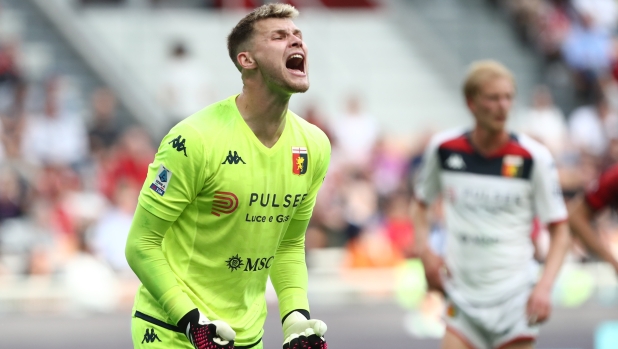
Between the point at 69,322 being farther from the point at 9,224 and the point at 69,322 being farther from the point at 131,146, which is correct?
the point at 131,146

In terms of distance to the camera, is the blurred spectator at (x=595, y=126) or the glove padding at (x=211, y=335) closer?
the glove padding at (x=211, y=335)

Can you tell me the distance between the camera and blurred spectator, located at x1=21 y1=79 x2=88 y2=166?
587 inches

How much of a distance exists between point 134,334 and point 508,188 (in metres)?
2.88

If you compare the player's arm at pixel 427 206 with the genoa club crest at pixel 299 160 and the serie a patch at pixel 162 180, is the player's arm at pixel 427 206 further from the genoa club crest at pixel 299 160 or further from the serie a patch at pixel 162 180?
the serie a patch at pixel 162 180

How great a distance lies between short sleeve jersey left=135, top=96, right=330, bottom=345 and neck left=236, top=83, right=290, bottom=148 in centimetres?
4

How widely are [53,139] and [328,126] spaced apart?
3889 millimetres

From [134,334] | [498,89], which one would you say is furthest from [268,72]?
[498,89]

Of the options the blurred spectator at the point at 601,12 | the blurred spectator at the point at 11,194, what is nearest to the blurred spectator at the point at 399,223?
the blurred spectator at the point at 11,194

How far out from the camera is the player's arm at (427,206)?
7.30 meters

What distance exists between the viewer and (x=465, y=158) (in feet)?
24.3

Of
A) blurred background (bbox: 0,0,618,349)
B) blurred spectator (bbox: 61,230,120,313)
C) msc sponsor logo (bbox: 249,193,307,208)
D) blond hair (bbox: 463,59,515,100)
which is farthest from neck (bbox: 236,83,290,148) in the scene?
blurred spectator (bbox: 61,230,120,313)

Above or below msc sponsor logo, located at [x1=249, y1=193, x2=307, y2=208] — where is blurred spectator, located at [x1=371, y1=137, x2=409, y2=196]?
above

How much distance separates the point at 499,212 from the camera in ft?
23.7

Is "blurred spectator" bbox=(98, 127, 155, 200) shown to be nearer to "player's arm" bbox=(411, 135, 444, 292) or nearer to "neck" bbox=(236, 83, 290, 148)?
"player's arm" bbox=(411, 135, 444, 292)
